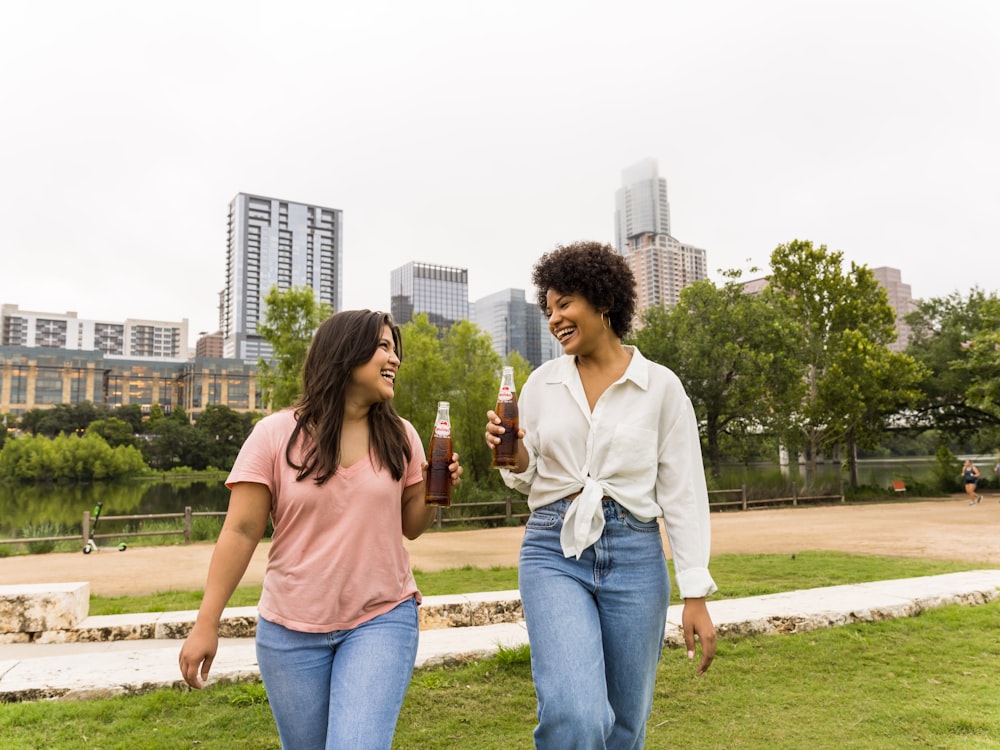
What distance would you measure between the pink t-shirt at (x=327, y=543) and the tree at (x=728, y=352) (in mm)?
26095

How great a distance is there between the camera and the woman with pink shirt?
6.28 feet

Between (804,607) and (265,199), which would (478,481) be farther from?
(265,199)

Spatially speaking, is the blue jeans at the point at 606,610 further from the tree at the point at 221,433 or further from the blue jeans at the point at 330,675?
the tree at the point at 221,433

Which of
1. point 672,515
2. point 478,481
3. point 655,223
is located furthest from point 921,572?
point 655,223

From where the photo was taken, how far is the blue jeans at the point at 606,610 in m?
2.07

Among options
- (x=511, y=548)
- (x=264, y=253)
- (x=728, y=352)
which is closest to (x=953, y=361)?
(x=728, y=352)

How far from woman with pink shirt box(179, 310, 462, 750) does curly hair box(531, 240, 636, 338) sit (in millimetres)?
707

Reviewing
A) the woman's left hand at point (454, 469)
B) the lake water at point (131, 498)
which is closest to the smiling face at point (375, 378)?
the woman's left hand at point (454, 469)

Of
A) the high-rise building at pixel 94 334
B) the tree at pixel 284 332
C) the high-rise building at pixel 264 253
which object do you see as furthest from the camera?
the high-rise building at pixel 94 334

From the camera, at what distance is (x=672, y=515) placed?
7.57ft

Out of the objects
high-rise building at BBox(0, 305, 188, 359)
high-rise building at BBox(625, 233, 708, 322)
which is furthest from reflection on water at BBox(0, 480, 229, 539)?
high-rise building at BBox(0, 305, 188, 359)

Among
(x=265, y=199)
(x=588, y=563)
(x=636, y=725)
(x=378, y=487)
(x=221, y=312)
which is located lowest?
(x=636, y=725)

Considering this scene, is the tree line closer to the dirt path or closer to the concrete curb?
the dirt path

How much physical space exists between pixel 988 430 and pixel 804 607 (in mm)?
31937
